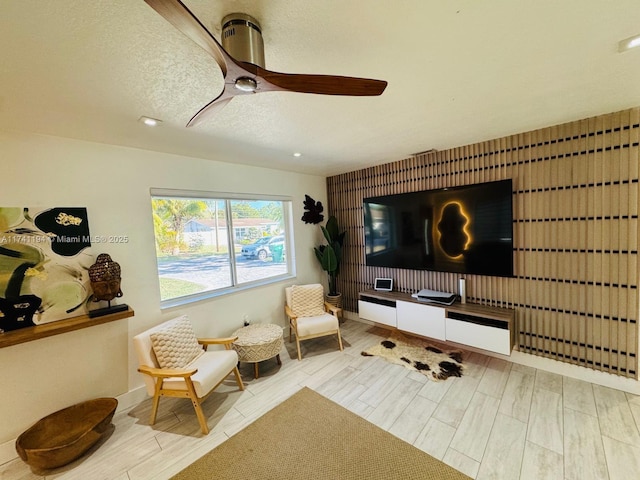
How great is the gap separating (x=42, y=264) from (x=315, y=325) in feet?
8.84

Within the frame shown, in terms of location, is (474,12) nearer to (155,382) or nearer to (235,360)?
(235,360)

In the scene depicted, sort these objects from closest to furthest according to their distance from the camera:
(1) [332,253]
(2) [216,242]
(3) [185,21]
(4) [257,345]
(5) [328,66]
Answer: (3) [185,21]
(5) [328,66]
(4) [257,345]
(2) [216,242]
(1) [332,253]

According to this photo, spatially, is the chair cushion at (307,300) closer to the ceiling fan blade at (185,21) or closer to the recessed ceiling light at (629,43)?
the ceiling fan blade at (185,21)

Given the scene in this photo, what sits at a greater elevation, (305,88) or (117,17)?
(117,17)

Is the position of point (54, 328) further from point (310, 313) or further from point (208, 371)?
point (310, 313)

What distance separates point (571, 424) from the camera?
1977mm

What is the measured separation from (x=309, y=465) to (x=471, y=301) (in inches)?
99.9

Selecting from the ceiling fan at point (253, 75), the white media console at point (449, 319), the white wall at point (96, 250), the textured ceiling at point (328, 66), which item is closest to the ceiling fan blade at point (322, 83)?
the ceiling fan at point (253, 75)


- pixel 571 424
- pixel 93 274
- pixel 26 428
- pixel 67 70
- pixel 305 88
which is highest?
pixel 67 70

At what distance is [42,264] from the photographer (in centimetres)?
208

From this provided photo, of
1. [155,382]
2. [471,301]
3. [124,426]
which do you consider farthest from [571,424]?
[124,426]

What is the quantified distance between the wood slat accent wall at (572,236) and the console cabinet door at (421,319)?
21.0 inches

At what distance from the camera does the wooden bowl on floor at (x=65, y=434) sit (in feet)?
5.74

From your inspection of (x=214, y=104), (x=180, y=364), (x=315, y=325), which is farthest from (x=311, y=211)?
(x=214, y=104)
